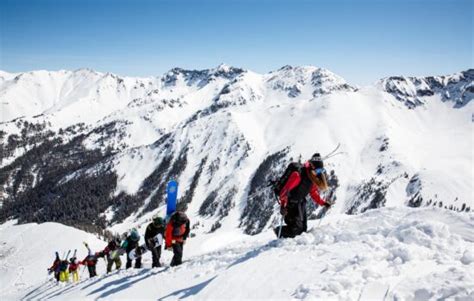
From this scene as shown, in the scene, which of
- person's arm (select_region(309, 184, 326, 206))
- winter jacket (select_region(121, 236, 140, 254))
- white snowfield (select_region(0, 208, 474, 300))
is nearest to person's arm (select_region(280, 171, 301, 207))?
person's arm (select_region(309, 184, 326, 206))

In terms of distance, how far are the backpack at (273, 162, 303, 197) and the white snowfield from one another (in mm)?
1937

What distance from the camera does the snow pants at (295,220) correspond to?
1373 cm

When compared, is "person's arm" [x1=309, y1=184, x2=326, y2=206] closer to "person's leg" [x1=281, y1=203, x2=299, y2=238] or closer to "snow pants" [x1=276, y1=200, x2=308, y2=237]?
"snow pants" [x1=276, y1=200, x2=308, y2=237]

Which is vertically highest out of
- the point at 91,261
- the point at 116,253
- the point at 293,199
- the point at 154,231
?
the point at 293,199

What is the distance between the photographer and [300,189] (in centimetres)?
1330

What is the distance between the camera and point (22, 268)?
5422 centimetres

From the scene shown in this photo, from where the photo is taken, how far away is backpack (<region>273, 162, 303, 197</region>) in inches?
519

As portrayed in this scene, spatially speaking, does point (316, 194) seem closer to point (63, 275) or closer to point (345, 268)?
point (345, 268)

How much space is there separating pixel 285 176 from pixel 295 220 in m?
1.93

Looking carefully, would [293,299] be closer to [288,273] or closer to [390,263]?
[288,273]

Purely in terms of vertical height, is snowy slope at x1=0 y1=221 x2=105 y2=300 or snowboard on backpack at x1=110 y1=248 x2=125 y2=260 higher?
snowboard on backpack at x1=110 y1=248 x2=125 y2=260

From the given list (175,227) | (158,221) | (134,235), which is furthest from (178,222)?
(134,235)

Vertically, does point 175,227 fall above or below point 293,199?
below

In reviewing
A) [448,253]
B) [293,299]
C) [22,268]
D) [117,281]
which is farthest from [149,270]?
[22,268]
